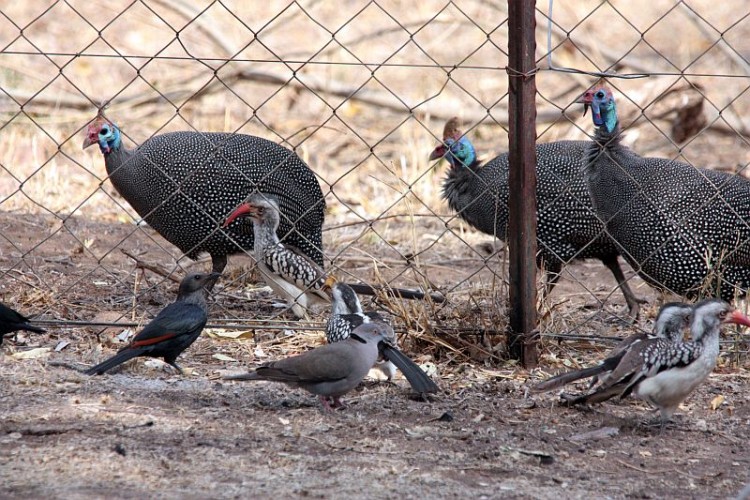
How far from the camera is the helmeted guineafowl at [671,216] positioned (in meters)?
5.16

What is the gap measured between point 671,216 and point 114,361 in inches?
112

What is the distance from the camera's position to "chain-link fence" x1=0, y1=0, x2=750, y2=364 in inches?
178

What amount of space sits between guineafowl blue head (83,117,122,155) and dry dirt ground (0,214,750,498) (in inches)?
62.5

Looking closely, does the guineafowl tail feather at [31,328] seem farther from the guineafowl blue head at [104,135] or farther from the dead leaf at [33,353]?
the guineafowl blue head at [104,135]

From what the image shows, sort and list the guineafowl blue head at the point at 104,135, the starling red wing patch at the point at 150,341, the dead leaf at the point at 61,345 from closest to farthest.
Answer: the starling red wing patch at the point at 150,341, the dead leaf at the point at 61,345, the guineafowl blue head at the point at 104,135

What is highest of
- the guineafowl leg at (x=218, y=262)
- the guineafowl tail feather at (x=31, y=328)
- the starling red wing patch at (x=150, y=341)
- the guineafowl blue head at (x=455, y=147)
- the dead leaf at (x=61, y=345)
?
the guineafowl blue head at (x=455, y=147)

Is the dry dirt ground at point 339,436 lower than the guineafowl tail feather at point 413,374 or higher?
lower

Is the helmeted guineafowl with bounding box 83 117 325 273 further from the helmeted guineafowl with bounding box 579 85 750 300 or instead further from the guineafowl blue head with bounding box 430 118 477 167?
the helmeted guineafowl with bounding box 579 85 750 300

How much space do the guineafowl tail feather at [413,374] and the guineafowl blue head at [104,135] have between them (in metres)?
2.54

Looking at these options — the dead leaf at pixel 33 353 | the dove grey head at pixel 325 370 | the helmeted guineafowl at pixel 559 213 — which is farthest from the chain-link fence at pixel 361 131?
the dove grey head at pixel 325 370

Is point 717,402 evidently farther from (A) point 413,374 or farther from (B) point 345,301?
(B) point 345,301

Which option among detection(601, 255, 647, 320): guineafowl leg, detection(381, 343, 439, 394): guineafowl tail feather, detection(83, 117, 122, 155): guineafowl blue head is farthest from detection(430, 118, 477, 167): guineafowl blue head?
detection(381, 343, 439, 394): guineafowl tail feather

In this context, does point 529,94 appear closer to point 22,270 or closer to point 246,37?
point 22,270

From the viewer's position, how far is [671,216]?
5152 mm
